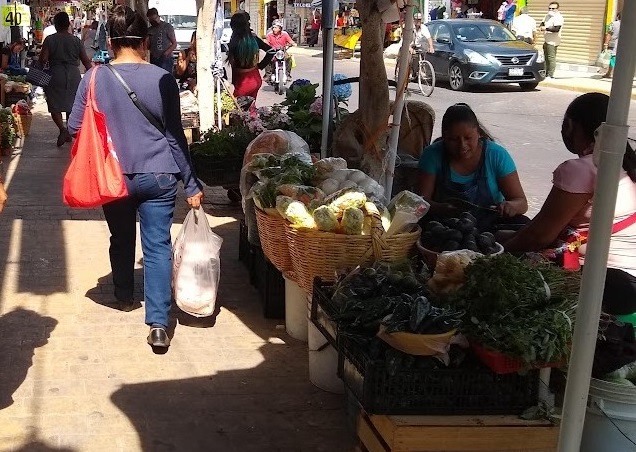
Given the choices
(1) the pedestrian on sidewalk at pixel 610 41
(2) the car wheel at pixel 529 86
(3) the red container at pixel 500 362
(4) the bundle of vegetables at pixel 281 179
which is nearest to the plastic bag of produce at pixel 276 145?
(4) the bundle of vegetables at pixel 281 179

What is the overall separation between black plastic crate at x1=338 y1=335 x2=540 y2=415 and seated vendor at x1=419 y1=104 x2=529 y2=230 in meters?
1.71

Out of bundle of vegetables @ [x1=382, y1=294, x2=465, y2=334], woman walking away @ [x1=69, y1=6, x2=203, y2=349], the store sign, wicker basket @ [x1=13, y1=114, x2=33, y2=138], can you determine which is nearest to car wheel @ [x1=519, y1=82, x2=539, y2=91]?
the store sign

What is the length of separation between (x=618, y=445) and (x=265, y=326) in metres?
2.51

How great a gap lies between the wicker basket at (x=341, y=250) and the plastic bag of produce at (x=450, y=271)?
1.70 ft

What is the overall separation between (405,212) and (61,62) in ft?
28.2

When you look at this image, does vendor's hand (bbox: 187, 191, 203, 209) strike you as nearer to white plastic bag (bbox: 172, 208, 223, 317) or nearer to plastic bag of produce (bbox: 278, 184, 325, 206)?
white plastic bag (bbox: 172, 208, 223, 317)

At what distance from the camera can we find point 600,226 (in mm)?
2154

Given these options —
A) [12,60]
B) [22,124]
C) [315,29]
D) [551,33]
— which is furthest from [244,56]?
[315,29]

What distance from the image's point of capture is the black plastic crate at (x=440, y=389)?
9.91ft

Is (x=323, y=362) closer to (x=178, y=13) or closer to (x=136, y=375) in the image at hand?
(x=136, y=375)

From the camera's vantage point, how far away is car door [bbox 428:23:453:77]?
19663 millimetres

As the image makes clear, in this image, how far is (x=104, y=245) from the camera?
22.1 feet

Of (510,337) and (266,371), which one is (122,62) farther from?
(510,337)

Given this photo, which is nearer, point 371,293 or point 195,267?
point 371,293
